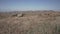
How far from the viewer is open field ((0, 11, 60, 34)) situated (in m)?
3.69

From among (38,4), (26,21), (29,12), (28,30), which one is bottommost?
(28,30)

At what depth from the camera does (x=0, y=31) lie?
3.63 m

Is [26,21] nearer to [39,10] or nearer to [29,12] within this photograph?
[29,12]

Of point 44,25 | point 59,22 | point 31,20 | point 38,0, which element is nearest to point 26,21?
point 31,20

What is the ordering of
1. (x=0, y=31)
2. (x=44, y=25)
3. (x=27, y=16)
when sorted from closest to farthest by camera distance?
(x=0, y=31) < (x=44, y=25) < (x=27, y=16)

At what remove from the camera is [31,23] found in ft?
13.0

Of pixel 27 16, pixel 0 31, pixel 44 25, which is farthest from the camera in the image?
pixel 27 16

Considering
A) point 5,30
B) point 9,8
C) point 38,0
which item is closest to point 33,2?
point 38,0

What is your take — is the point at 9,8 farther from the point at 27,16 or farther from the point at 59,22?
the point at 59,22

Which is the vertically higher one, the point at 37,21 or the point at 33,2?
the point at 33,2

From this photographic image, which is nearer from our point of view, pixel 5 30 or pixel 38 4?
pixel 5 30

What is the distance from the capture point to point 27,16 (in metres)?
4.18

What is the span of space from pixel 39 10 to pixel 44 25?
68 centimetres

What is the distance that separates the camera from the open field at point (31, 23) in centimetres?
369
